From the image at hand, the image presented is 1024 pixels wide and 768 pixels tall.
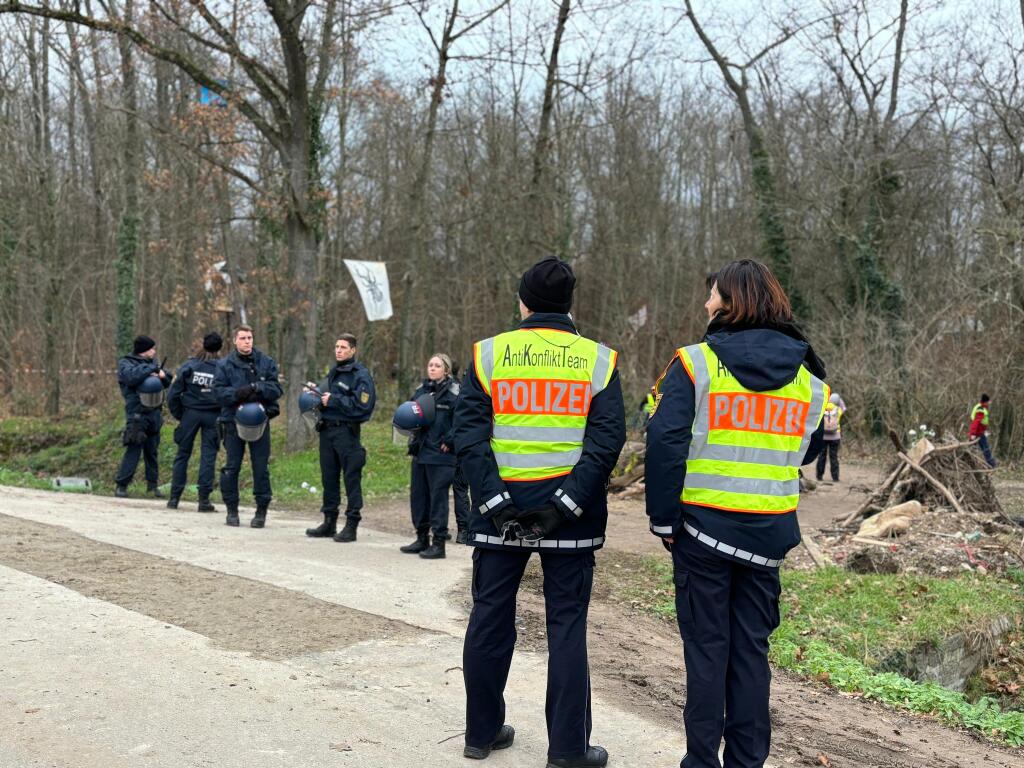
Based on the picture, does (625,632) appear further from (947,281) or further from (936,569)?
(947,281)

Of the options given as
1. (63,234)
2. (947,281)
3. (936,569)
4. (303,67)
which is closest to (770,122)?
(947,281)

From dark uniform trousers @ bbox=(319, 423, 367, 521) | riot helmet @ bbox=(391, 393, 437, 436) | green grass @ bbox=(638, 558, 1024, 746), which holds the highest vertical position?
riot helmet @ bbox=(391, 393, 437, 436)

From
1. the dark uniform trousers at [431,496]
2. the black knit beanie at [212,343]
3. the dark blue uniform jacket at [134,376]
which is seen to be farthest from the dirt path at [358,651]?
the dark blue uniform jacket at [134,376]

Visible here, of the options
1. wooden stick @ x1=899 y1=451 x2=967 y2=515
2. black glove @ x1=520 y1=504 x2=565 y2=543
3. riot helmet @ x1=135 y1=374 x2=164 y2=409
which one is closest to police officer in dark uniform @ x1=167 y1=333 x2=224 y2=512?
riot helmet @ x1=135 y1=374 x2=164 y2=409

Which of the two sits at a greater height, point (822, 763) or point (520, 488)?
point (520, 488)

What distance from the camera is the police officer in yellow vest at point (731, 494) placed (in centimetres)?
384

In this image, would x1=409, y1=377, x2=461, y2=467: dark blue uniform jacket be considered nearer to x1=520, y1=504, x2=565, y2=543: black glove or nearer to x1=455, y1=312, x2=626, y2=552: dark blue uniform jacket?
x1=455, y1=312, x2=626, y2=552: dark blue uniform jacket

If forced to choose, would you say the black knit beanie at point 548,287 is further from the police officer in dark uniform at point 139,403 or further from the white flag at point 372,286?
the white flag at point 372,286

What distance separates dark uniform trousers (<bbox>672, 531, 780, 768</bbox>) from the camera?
3807 millimetres

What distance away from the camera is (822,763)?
466cm

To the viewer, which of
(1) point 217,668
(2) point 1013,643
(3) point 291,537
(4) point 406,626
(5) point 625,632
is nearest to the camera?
(1) point 217,668

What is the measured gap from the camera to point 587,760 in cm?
408

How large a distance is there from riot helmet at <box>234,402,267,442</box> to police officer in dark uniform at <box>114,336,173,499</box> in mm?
3124

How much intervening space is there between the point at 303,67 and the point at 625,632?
14117mm
